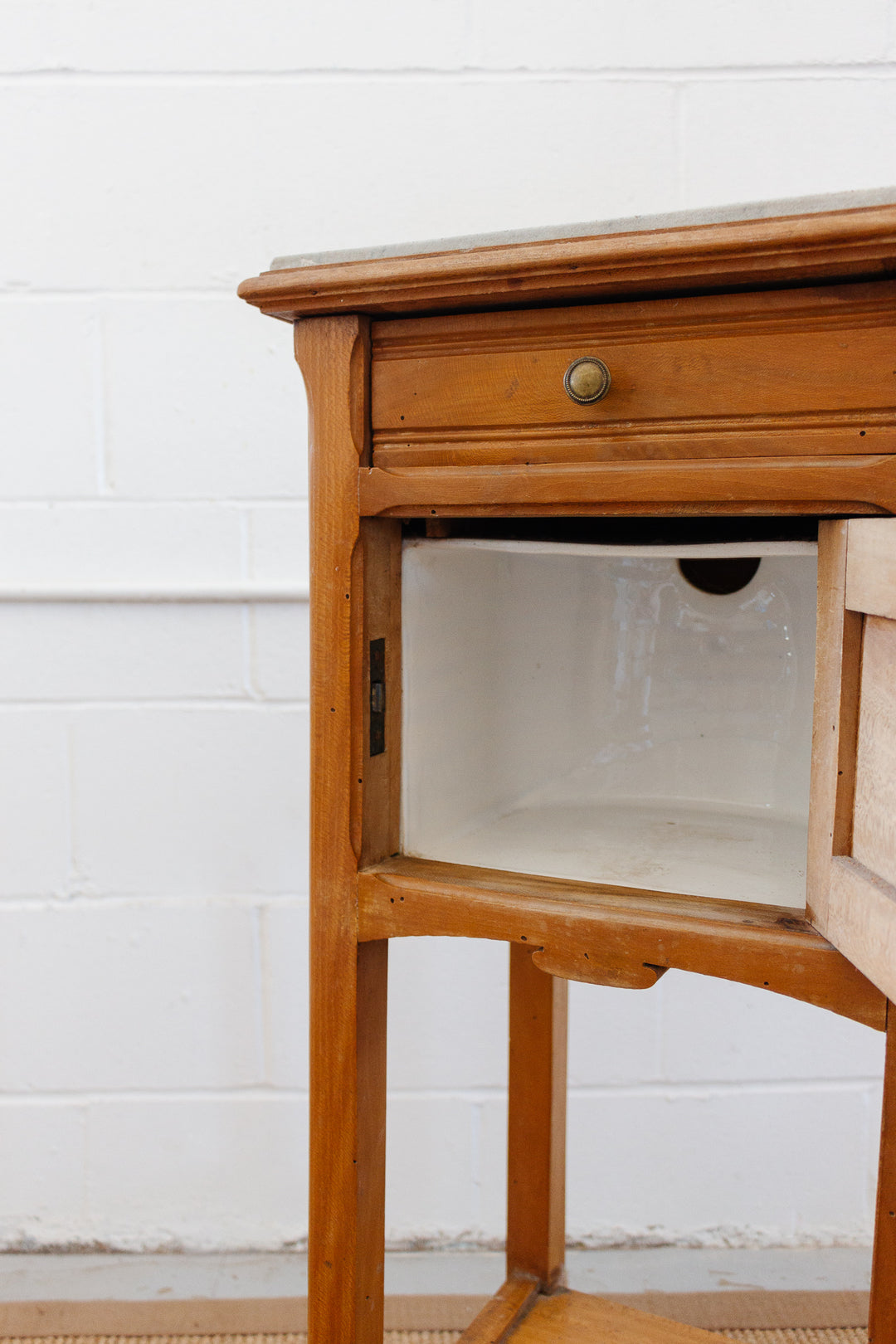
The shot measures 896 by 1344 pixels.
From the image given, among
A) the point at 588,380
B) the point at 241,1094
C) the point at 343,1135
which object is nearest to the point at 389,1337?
the point at 241,1094

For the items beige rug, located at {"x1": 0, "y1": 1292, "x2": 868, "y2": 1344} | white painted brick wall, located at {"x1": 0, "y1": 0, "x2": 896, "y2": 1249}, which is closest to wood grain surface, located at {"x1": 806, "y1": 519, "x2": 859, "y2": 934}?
white painted brick wall, located at {"x1": 0, "y1": 0, "x2": 896, "y2": 1249}

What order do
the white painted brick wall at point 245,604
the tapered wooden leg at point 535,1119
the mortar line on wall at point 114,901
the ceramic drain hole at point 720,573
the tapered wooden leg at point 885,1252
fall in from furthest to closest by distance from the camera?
the mortar line on wall at point 114,901, the white painted brick wall at point 245,604, the tapered wooden leg at point 535,1119, the ceramic drain hole at point 720,573, the tapered wooden leg at point 885,1252

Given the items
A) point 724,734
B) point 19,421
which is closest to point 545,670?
point 724,734

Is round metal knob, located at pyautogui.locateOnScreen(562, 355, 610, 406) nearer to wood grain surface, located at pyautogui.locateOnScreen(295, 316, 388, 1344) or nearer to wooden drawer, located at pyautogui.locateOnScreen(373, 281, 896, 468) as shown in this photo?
wooden drawer, located at pyautogui.locateOnScreen(373, 281, 896, 468)

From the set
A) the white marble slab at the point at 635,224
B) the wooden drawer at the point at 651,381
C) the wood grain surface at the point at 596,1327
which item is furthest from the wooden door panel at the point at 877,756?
the wood grain surface at the point at 596,1327

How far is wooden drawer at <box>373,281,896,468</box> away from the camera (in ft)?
2.02

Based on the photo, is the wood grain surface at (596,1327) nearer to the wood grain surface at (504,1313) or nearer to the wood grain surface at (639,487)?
the wood grain surface at (504,1313)

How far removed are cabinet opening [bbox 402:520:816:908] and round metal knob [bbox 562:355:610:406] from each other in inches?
7.2

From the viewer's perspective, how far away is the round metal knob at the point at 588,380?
66cm

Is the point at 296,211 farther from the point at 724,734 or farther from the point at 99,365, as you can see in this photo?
the point at 724,734

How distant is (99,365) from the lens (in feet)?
4.13

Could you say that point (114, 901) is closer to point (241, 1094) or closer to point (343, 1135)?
point (241, 1094)

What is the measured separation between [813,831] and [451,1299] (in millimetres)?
911

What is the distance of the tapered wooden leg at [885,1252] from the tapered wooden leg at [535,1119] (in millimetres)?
371
